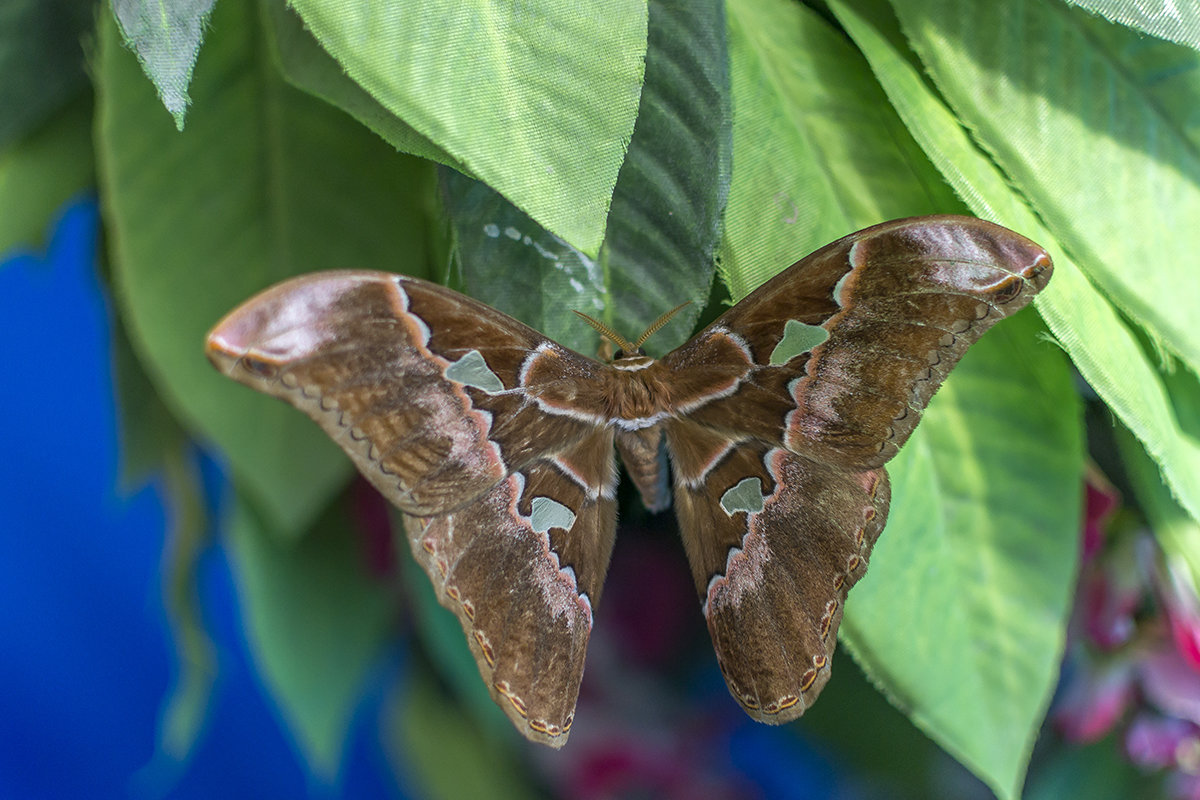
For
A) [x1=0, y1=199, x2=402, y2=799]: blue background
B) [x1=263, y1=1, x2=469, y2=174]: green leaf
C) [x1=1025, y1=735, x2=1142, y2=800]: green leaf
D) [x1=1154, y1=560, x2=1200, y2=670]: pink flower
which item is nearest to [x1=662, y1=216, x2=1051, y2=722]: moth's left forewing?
[x1=263, y1=1, x2=469, y2=174]: green leaf

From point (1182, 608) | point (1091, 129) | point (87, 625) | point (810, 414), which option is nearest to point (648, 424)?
point (810, 414)

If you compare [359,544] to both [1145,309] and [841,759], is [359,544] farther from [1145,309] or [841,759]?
[1145,309]

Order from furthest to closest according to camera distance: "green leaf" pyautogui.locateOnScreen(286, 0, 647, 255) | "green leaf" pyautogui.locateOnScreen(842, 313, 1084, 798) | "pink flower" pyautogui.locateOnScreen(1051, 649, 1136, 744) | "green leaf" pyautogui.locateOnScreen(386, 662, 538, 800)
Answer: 1. "green leaf" pyautogui.locateOnScreen(386, 662, 538, 800)
2. "pink flower" pyautogui.locateOnScreen(1051, 649, 1136, 744)
3. "green leaf" pyautogui.locateOnScreen(842, 313, 1084, 798)
4. "green leaf" pyautogui.locateOnScreen(286, 0, 647, 255)

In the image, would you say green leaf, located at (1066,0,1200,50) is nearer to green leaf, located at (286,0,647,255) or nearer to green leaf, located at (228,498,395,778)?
green leaf, located at (286,0,647,255)

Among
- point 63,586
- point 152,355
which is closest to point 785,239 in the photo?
point 152,355

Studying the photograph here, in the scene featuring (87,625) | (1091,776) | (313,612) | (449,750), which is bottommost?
(87,625)

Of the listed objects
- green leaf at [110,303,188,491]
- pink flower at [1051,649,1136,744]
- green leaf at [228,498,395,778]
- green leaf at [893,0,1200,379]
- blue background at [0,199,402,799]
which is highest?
green leaf at [893,0,1200,379]

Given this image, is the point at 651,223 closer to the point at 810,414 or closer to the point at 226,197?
the point at 810,414
